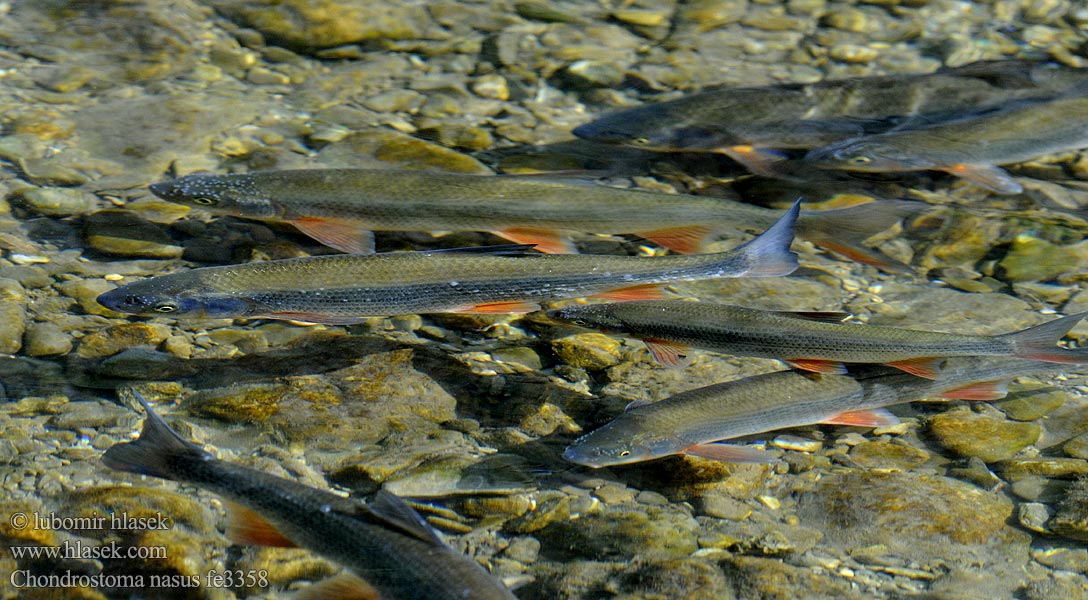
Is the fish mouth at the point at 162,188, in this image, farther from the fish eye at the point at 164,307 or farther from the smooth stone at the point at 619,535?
the smooth stone at the point at 619,535

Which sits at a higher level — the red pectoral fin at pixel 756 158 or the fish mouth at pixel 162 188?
the red pectoral fin at pixel 756 158

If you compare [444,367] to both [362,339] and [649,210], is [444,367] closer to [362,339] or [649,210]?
[362,339]

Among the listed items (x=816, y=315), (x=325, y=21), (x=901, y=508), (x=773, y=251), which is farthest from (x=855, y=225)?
(x=325, y=21)

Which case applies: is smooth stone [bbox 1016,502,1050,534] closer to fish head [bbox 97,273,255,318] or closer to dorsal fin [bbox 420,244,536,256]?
dorsal fin [bbox 420,244,536,256]

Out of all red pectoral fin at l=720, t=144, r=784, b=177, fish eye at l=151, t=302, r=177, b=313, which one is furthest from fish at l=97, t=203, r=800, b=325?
red pectoral fin at l=720, t=144, r=784, b=177

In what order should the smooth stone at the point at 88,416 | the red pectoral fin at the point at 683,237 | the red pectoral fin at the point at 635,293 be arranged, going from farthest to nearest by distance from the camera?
the red pectoral fin at the point at 683,237 < the red pectoral fin at the point at 635,293 < the smooth stone at the point at 88,416

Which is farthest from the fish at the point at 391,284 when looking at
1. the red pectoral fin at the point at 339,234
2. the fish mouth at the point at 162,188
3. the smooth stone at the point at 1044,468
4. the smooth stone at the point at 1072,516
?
the smooth stone at the point at 1072,516
